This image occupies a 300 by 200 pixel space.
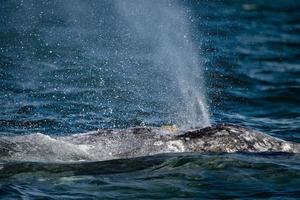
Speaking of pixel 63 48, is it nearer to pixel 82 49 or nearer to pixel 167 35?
pixel 82 49

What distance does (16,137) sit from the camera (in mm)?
10359

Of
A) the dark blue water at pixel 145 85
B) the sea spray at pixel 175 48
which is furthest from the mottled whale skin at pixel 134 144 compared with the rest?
the sea spray at pixel 175 48

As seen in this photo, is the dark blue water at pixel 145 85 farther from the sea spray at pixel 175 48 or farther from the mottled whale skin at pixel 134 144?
the mottled whale skin at pixel 134 144

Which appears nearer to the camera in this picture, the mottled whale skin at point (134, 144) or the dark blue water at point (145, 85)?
the dark blue water at point (145, 85)

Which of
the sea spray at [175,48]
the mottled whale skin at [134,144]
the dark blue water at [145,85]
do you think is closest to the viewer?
the dark blue water at [145,85]

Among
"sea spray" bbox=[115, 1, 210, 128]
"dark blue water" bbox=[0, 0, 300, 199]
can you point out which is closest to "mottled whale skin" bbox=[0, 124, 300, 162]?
"dark blue water" bbox=[0, 0, 300, 199]

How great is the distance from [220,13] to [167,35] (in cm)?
417

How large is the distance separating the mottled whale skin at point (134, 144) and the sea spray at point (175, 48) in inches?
47.6

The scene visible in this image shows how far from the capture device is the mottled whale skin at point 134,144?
991cm

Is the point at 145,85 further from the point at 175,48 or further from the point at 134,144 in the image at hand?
the point at 134,144

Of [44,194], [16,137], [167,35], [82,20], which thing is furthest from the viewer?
[82,20]

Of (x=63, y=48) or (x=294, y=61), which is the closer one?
(x=63, y=48)

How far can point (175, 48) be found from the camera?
669 inches

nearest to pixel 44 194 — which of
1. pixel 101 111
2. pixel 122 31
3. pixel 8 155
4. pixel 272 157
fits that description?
pixel 8 155
